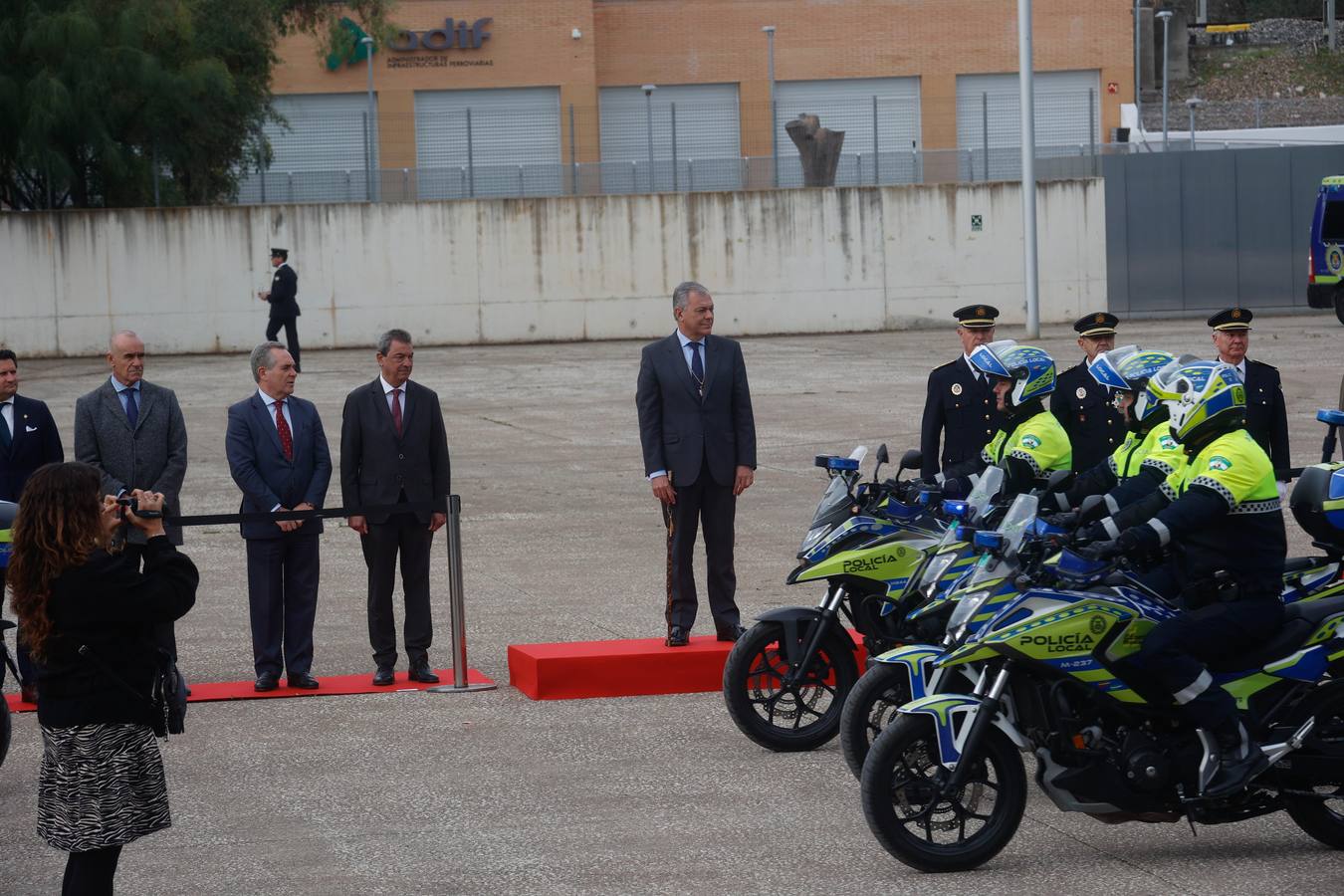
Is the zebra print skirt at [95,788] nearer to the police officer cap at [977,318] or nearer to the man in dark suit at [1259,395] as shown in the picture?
the police officer cap at [977,318]

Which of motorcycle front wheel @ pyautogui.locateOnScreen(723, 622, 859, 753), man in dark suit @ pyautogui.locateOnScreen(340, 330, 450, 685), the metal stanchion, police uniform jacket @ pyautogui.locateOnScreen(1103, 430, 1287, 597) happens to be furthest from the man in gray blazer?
police uniform jacket @ pyautogui.locateOnScreen(1103, 430, 1287, 597)

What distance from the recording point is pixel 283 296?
1136 inches

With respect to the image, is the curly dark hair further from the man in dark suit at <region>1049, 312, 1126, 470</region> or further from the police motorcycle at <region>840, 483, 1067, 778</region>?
the man in dark suit at <region>1049, 312, 1126, 470</region>

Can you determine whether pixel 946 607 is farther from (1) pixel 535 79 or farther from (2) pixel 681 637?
(1) pixel 535 79

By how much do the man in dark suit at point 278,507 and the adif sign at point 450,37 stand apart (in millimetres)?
39599

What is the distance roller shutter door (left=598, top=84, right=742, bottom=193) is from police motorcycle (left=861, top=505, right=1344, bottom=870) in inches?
1210

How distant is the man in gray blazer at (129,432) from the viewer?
9.02m

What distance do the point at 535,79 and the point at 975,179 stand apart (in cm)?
1480

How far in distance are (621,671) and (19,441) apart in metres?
3.25

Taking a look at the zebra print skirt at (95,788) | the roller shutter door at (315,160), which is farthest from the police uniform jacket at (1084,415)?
the roller shutter door at (315,160)

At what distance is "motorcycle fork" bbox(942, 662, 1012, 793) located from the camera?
6.04 m

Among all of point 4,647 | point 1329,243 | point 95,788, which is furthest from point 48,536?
point 1329,243

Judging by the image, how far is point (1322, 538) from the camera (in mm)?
6891

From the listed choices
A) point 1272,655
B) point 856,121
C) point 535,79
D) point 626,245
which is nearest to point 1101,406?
point 1272,655
